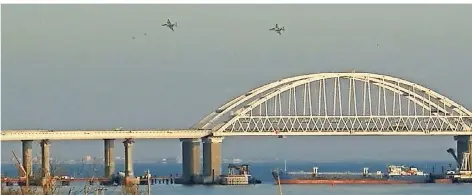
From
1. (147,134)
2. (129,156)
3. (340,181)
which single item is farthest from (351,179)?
(129,156)

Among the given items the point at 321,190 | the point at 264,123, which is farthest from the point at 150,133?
the point at 321,190

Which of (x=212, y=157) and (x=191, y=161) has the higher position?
(x=212, y=157)

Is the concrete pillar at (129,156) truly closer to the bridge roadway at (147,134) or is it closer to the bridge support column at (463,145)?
the bridge roadway at (147,134)

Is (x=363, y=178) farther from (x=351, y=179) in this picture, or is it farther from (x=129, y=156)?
(x=129, y=156)

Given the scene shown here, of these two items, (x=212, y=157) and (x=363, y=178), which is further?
(x=363, y=178)

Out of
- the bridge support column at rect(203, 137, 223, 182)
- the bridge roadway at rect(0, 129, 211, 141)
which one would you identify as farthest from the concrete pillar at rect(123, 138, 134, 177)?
the bridge support column at rect(203, 137, 223, 182)

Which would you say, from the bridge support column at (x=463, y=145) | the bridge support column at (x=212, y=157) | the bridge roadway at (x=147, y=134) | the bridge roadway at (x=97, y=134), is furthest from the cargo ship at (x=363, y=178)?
the bridge roadway at (x=97, y=134)

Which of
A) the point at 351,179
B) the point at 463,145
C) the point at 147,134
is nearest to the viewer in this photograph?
the point at 147,134
